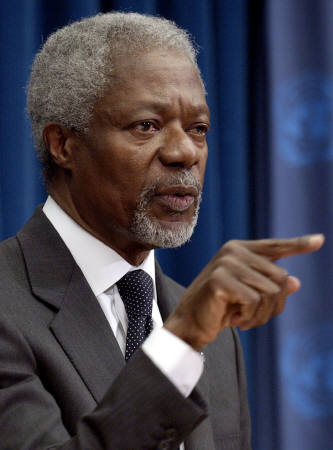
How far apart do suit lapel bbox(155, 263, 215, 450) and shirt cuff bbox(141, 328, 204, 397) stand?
15cm

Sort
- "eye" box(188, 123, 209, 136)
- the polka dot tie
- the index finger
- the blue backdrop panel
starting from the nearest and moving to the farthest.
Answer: the index finger, the polka dot tie, "eye" box(188, 123, 209, 136), the blue backdrop panel

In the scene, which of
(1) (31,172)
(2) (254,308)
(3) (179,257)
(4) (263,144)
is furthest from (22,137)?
(2) (254,308)

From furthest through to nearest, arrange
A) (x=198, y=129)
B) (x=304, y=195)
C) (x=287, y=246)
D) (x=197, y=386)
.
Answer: (x=304, y=195), (x=198, y=129), (x=197, y=386), (x=287, y=246)

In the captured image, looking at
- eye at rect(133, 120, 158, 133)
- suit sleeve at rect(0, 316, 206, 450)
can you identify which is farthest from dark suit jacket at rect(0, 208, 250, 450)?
eye at rect(133, 120, 158, 133)

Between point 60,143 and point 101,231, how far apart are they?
7.6 inches

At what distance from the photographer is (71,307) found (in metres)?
1.25

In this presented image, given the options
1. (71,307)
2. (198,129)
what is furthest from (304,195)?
(71,307)

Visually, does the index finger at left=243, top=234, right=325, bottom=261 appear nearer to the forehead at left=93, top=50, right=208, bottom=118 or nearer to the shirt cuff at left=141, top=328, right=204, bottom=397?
the shirt cuff at left=141, top=328, right=204, bottom=397

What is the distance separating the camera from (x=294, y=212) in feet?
7.12

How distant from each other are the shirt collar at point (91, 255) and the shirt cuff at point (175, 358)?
1.14 feet

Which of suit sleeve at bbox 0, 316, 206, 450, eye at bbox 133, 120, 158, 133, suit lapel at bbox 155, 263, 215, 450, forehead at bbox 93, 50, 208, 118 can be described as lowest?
suit lapel at bbox 155, 263, 215, 450

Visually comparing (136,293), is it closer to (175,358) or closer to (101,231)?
(101,231)

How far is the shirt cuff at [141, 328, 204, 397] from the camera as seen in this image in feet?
3.23

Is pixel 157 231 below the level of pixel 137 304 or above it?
above
